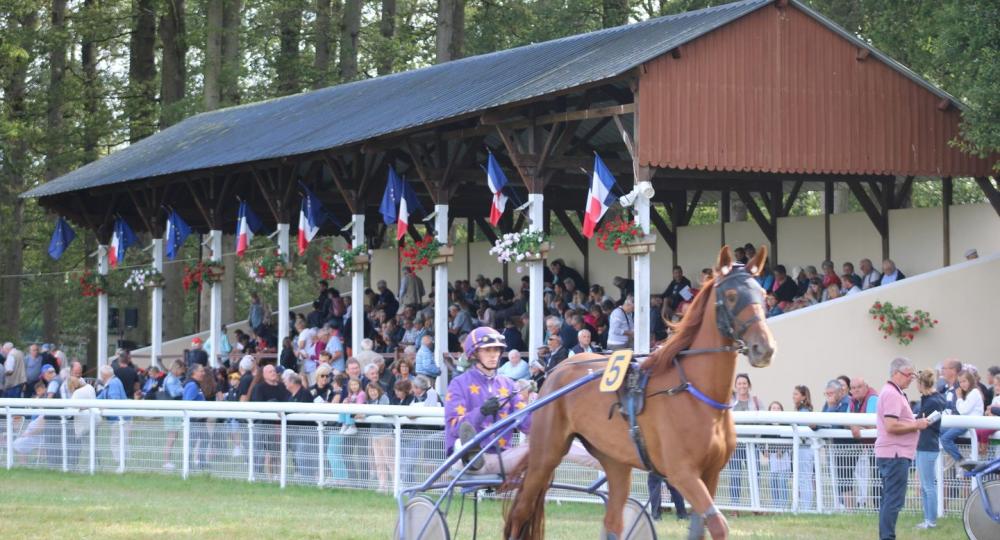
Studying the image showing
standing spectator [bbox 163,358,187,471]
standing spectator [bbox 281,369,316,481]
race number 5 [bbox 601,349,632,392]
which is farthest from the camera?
standing spectator [bbox 163,358,187,471]

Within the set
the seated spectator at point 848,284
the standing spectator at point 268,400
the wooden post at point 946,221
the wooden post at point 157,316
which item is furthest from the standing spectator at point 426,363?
the wooden post at point 157,316

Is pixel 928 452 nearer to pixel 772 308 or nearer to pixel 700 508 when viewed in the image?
pixel 700 508

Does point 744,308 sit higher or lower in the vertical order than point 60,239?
lower

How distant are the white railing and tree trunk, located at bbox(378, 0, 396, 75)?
21020 mm

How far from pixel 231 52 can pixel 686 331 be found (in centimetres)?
2972

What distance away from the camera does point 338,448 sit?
1525 cm

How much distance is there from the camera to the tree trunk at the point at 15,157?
35.9 meters

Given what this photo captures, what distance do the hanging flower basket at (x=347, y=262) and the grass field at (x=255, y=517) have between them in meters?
7.45

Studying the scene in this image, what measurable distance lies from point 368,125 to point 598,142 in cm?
466

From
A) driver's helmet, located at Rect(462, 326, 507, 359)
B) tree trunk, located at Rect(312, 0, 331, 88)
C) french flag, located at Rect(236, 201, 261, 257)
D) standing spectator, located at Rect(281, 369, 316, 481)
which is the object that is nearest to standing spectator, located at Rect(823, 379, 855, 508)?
driver's helmet, located at Rect(462, 326, 507, 359)

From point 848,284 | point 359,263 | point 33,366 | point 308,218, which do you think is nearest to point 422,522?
point 848,284

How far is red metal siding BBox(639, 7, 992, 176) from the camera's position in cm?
1856

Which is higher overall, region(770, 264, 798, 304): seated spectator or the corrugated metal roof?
the corrugated metal roof

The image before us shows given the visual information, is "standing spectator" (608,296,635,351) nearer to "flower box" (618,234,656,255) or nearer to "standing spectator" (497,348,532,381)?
"flower box" (618,234,656,255)
